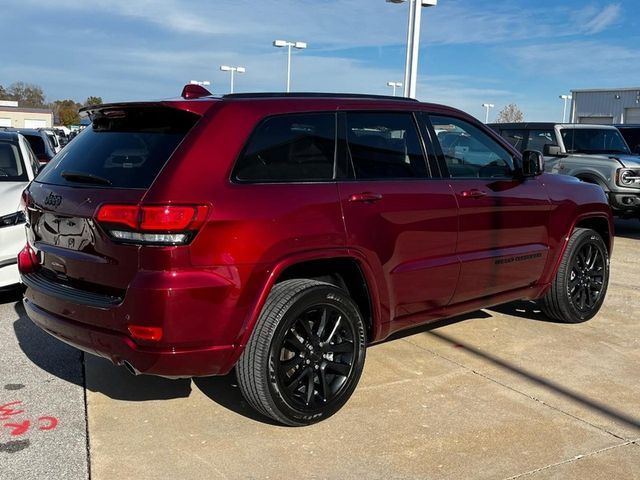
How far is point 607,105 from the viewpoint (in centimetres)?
3669

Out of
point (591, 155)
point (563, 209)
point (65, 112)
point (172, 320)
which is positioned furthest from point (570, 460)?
point (65, 112)

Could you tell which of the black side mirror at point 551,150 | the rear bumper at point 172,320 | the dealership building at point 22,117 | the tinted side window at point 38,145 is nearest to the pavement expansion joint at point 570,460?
the rear bumper at point 172,320

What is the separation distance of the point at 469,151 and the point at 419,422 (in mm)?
2034

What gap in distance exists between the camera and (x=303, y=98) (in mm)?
3918

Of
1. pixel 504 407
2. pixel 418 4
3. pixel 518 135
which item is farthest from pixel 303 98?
pixel 418 4

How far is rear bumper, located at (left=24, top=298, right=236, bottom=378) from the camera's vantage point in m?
3.23

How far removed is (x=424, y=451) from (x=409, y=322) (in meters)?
1.00

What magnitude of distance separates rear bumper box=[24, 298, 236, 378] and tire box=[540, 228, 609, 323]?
10.8 feet

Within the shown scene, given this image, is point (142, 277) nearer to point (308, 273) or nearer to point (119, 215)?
point (119, 215)

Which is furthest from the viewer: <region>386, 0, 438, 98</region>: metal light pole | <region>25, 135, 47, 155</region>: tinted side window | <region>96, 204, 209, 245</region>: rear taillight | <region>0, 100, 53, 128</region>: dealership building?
<region>0, 100, 53, 128</region>: dealership building

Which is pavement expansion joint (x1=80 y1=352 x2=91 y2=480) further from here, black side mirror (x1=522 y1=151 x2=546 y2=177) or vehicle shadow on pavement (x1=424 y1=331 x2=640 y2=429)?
black side mirror (x1=522 y1=151 x2=546 y2=177)

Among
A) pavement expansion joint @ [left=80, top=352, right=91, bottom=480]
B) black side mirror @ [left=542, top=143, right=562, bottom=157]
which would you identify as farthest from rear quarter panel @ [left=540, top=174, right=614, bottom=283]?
black side mirror @ [left=542, top=143, right=562, bottom=157]

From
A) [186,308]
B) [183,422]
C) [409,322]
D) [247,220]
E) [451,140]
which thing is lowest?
[183,422]

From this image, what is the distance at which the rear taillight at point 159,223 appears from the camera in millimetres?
3123
